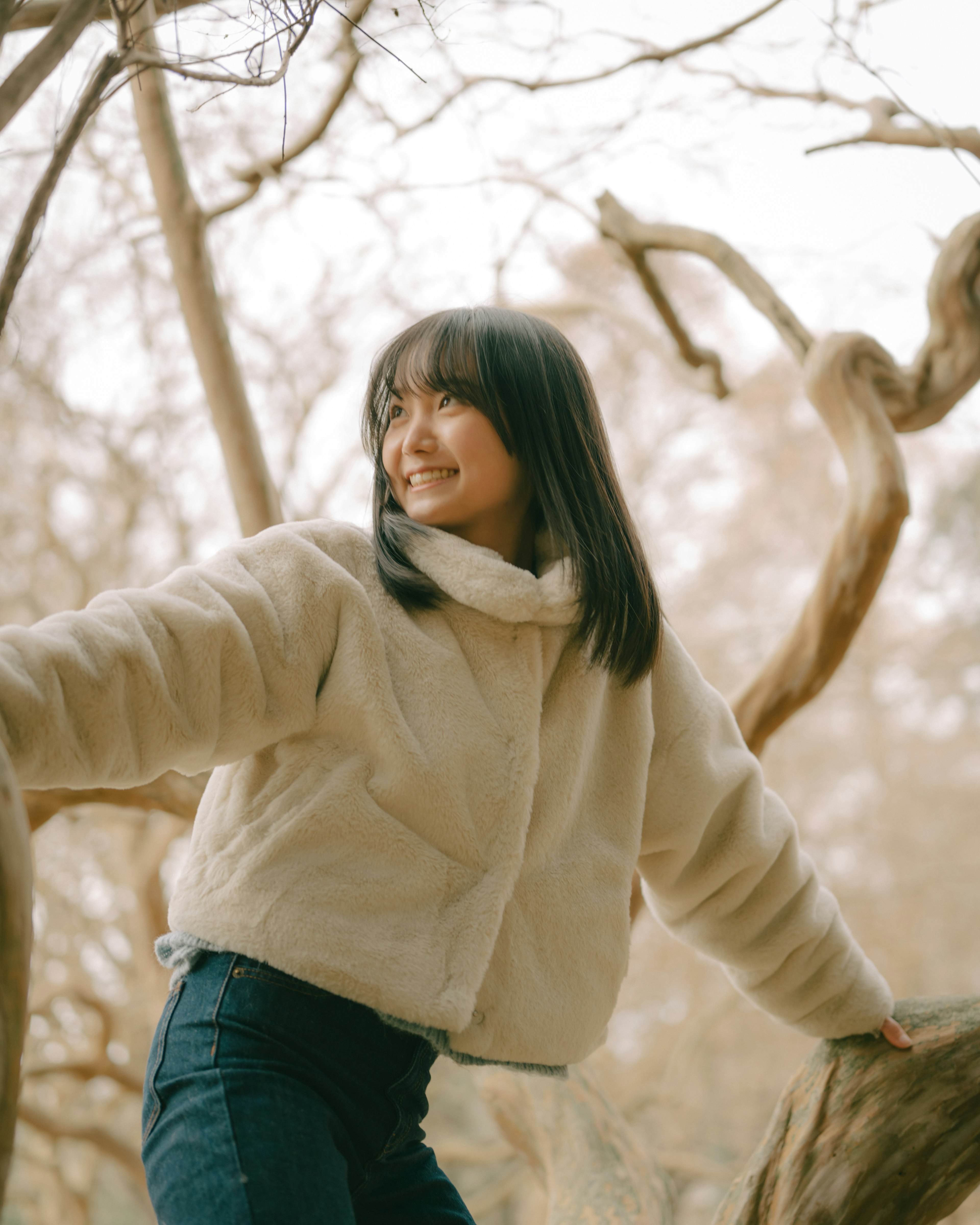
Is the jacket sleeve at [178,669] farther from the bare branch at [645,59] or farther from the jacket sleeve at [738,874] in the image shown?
the bare branch at [645,59]

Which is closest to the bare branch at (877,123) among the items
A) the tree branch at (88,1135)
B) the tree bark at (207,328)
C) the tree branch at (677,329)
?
the tree branch at (677,329)

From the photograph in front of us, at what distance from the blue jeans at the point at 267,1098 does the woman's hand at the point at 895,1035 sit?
1.96 feet

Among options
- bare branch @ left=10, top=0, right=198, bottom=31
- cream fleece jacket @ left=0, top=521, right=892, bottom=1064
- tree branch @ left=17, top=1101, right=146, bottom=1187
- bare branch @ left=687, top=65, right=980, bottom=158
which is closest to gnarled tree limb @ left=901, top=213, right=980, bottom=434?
bare branch @ left=687, top=65, right=980, bottom=158

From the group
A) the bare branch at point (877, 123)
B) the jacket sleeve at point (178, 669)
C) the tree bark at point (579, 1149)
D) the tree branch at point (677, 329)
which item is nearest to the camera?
the jacket sleeve at point (178, 669)

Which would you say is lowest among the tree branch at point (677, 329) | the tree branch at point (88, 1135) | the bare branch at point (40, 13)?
the tree branch at point (88, 1135)

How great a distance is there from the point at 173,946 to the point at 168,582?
0.32m

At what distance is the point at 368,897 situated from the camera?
83cm

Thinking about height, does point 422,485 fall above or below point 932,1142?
above

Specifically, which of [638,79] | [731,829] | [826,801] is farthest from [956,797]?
[731,829]

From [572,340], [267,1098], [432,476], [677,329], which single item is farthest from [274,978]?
[572,340]

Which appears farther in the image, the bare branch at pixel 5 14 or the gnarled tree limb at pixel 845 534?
the gnarled tree limb at pixel 845 534

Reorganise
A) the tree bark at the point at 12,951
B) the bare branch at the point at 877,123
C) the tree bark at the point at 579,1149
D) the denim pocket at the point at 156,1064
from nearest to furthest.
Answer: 1. the tree bark at the point at 12,951
2. the denim pocket at the point at 156,1064
3. the tree bark at the point at 579,1149
4. the bare branch at the point at 877,123

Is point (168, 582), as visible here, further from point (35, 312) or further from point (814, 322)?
point (814, 322)

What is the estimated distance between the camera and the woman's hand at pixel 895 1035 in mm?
1132
